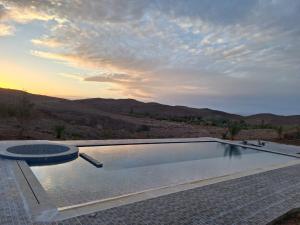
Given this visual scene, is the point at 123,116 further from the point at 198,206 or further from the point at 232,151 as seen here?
the point at 198,206

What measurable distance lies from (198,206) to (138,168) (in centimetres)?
275

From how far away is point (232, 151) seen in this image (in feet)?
32.8

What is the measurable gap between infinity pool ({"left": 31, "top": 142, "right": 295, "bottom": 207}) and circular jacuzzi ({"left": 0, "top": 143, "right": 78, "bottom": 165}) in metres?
0.27

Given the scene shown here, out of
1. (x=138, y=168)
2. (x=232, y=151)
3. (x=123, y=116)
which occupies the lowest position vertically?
(x=138, y=168)

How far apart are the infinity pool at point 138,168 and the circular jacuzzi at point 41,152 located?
0.27m

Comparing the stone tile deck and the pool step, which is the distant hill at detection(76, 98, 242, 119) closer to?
the pool step

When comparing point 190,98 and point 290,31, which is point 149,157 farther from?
point 190,98

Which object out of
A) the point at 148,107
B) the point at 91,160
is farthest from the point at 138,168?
the point at 148,107

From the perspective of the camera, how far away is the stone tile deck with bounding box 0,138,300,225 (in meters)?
3.30

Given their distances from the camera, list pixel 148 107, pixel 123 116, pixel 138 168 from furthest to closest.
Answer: pixel 148 107 → pixel 123 116 → pixel 138 168

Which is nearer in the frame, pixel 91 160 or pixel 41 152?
pixel 91 160

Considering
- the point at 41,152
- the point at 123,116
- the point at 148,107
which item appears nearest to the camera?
the point at 41,152

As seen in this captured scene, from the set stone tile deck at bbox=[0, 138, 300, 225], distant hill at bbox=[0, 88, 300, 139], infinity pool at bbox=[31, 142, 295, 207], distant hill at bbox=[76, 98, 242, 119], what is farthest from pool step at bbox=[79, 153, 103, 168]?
distant hill at bbox=[76, 98, 242, 119]

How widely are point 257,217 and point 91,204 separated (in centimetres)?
240
